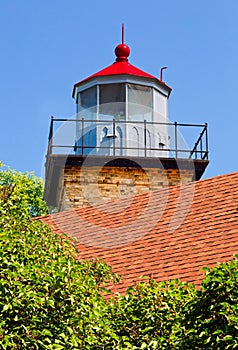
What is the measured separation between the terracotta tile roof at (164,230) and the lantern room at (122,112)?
4.04m

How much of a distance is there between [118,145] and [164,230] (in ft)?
20.7

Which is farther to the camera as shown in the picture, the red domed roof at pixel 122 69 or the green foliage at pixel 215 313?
the red domed roof at pixel 122 69

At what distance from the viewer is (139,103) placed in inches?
757

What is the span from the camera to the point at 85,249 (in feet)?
40.2

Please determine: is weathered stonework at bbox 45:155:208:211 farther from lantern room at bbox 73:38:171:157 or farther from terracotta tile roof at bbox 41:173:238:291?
terracotta tile roof at bbox 41:173:238:291

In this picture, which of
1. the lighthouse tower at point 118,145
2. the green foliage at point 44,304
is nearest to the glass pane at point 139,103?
the lighthouse tower at point 118,145

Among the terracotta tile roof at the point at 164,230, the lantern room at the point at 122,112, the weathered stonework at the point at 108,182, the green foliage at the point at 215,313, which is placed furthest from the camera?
the lantern room at the point at 122,112

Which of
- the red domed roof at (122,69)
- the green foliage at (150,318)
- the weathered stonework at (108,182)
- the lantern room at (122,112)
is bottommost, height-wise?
the green foliage at (150,318)

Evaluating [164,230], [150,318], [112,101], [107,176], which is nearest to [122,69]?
[112,101]

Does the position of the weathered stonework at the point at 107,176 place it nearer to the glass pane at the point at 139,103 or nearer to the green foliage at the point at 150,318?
the glass pane at the point at 139,103

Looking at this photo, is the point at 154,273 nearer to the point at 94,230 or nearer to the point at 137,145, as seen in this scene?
the point at 94,230

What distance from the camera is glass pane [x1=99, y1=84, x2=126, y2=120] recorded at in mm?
18984

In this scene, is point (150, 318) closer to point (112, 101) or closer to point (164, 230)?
point (164, 230)

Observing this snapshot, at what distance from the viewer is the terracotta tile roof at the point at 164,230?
1066 centimetres
